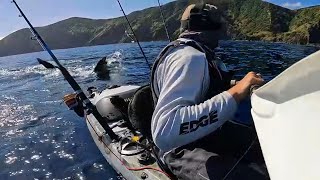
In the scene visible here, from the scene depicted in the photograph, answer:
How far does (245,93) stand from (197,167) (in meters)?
0.99

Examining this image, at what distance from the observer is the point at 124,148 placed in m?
7.46

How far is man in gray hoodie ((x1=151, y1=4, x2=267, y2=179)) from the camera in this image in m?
3.49

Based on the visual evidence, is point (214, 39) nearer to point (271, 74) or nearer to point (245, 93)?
point (245, 93)

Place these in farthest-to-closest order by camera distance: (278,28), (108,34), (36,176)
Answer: (108,34) < (278,28) < (36,176)

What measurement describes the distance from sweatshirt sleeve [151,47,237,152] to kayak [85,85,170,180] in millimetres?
1905

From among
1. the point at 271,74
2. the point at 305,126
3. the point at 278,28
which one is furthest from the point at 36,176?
the point at 278,28

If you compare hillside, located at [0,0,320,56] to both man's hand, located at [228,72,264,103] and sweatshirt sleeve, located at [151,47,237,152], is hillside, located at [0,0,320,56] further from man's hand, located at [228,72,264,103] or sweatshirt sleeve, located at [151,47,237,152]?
sweatshirt sleeve, located at [151,47,237,152]

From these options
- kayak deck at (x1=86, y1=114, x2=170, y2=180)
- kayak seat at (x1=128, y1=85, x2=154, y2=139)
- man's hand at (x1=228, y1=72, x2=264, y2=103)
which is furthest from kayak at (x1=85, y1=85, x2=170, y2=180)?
man's hand at (x1=228, y1=72, x2=264, y2=103)

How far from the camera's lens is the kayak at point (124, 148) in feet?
20.6

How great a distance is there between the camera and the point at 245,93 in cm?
358

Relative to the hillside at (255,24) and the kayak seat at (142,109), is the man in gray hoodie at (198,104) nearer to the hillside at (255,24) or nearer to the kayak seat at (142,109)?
the kayak seat at (142,109)

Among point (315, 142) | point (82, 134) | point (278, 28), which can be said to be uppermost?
point (315, 142)

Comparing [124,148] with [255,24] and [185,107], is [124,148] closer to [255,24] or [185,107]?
[185,107]

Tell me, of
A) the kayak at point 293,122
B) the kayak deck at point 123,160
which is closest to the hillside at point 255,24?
the kayak deck at point 123,160
